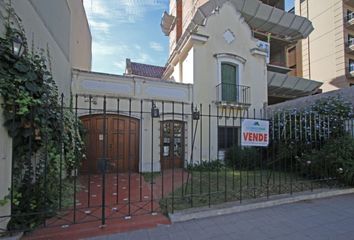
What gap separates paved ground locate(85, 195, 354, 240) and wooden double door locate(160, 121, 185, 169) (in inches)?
225

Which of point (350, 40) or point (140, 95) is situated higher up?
point (350, 40)

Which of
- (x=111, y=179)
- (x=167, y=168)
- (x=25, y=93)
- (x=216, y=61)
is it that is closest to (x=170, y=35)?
(x=216, y=61)

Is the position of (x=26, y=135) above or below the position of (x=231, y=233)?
above

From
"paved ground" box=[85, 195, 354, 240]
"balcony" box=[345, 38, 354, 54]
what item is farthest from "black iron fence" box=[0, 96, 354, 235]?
"balcony" box=[345, 38, 354, 54]

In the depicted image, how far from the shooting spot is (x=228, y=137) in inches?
443

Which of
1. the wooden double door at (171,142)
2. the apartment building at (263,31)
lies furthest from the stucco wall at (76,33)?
the apartment building at (263,31)

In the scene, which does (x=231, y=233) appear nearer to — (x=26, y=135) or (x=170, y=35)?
(x=26, y=135)

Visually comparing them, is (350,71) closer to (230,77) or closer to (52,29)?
(230,77)

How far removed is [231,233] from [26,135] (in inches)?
140

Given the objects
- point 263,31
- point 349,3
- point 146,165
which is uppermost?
point 349,3

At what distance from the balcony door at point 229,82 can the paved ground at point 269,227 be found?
288 inches

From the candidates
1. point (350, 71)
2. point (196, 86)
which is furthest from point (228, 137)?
point (350, 71)

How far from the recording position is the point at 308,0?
21031 millimetres

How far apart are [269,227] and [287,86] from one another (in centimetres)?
1298
